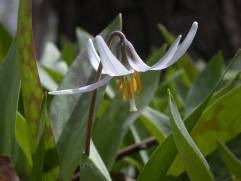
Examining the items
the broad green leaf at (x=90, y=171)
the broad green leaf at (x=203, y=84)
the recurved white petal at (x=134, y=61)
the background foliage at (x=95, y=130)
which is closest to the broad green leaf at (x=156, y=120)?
the background foliage at (x=95, y=130)

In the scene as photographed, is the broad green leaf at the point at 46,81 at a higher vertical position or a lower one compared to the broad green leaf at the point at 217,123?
higher

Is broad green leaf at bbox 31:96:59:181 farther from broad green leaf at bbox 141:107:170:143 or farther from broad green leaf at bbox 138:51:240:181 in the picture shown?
broad green leaf at bbox 141:107:170:143

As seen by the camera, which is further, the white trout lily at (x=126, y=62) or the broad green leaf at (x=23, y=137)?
the broad green leaf at (x=23, y=137)

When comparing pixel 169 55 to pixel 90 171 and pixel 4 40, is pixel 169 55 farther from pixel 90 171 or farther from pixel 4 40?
pixel 4 40

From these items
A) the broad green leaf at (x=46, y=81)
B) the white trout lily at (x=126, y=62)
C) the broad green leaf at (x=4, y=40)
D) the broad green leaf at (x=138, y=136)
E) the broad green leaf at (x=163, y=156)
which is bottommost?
the broad green leaf at (x=138, y=136)

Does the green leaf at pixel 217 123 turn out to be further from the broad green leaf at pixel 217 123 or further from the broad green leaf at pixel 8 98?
the broad green leaf at pixel 8 98

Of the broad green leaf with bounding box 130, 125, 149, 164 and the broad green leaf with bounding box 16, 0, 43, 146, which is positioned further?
the broad green leaf with bounding box 130, 125, 149, 164

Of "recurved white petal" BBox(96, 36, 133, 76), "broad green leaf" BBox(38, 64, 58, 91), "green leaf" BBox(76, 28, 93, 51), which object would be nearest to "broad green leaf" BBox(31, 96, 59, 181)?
"recurved white petal" BBox(96, 36, 133, 76)
